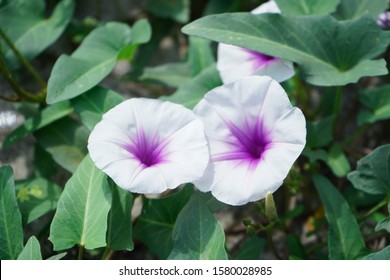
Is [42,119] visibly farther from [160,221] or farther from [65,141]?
[160,221]

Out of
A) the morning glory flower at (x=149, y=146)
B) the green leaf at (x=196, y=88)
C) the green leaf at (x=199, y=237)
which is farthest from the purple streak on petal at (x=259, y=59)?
the green leaf at (x=199, y=237)

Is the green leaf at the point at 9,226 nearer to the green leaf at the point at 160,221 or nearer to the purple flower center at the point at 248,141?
the green leaf at the point at 160,221

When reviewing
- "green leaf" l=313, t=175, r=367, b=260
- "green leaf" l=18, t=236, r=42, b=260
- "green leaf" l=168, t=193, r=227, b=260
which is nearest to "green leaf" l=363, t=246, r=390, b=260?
"green leaf" l=313, t=175, r=367, b=260

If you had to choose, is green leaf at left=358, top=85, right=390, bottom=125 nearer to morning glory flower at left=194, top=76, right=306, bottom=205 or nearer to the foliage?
the foliage

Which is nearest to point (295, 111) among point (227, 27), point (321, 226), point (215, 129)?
point (215, 129)

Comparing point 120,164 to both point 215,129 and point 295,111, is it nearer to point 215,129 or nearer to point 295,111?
point 215,129

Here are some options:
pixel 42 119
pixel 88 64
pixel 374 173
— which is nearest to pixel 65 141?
pixel 42 119
